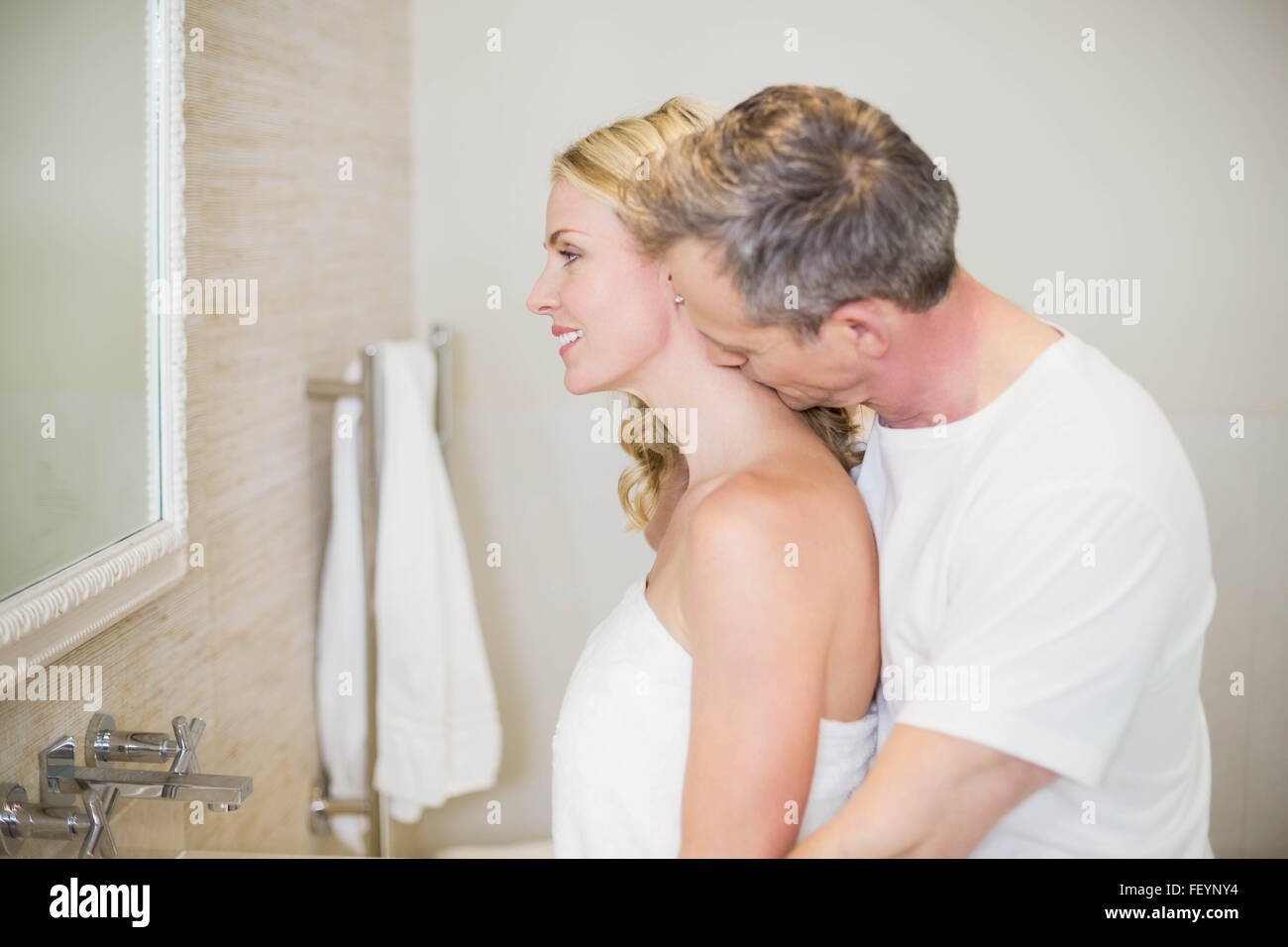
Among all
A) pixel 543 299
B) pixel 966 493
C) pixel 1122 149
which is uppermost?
pixel 1122 149

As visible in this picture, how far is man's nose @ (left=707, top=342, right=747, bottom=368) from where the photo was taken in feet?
2.49

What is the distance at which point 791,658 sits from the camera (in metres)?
0.68

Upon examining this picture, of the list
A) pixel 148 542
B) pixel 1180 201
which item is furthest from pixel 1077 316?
pixel 148 542

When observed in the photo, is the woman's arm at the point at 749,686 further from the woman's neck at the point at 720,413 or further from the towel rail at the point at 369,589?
the towel rail at the point at 369,589

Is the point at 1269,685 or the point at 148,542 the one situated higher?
the point at 148,542

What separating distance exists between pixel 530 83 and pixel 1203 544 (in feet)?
3.60

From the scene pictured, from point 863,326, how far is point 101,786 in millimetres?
607

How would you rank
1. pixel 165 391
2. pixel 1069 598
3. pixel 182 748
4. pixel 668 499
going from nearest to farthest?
pixel 1069 598
pixel 182 748
pixel 165 391
pixel 668 499

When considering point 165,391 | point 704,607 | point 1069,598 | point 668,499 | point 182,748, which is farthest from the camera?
point 668,499

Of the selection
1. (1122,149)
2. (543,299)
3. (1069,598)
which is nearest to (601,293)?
(543,299)

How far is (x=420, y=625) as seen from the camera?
138 cm

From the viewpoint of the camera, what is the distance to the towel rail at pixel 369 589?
4.31 ft

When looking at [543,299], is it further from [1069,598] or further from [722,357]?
[1069,598]
